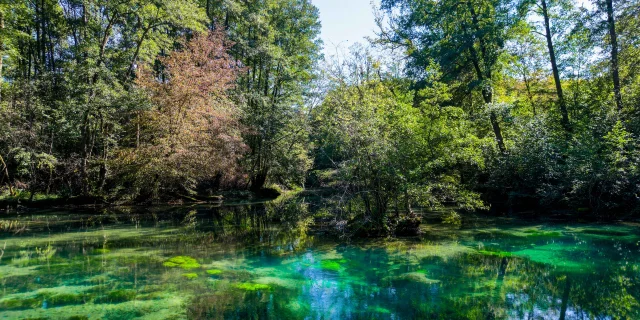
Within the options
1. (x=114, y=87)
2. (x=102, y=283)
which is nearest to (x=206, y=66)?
(x=114, y=87)

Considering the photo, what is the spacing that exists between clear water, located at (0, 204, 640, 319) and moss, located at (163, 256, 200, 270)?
0.04 metres

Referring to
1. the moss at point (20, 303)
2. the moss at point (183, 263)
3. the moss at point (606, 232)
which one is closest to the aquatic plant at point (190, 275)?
the moss at point (183, 263)

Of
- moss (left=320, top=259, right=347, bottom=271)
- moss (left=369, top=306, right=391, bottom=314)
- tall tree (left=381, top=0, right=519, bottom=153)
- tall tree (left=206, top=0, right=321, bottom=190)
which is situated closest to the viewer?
moss (left=369, top=306, right=391, bottom=314)

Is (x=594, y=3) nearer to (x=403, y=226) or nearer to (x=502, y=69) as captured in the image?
(x=502, y=69)

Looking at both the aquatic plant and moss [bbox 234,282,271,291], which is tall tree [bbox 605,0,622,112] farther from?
the aquatic plant

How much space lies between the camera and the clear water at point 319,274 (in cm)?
443

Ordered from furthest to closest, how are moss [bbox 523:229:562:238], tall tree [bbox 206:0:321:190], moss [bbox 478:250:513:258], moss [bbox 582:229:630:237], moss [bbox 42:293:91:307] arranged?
tall tree [bbox 206:0:321:190]
moss [bbox 523:229:562:238]
moss [bbox 582:229:630:237]
moss [bbox 478:250:513:258]
moss [bbox 42:293:91:307]

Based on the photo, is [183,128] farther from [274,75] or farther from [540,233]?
[540,233]

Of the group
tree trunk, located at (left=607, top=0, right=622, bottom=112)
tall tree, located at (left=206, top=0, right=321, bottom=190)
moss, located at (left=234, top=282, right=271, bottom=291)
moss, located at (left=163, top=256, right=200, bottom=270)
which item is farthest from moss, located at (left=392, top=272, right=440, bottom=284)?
tall tree, located at (left=206, top=0, right=321, bottom=190)

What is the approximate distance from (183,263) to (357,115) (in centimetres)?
502

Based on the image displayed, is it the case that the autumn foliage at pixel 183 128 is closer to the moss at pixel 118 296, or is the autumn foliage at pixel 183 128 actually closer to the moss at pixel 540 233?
the moss at pixel 118 296

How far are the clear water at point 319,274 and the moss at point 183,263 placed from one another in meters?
0.04

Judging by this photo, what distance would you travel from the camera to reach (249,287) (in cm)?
533

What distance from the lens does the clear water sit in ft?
14.5
